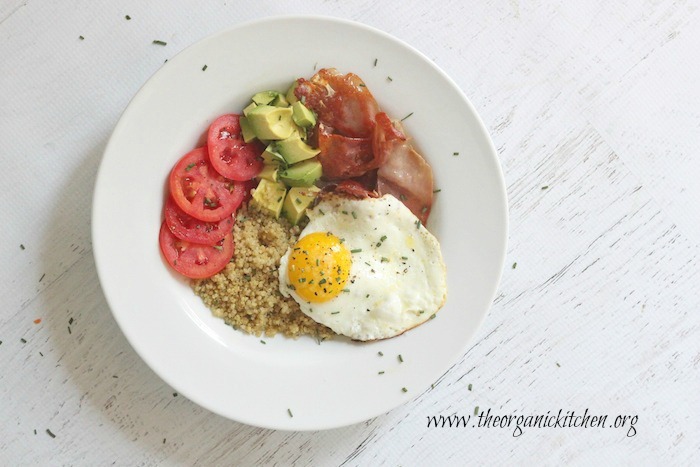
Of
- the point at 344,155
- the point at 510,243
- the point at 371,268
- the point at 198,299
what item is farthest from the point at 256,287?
the point at 510,243

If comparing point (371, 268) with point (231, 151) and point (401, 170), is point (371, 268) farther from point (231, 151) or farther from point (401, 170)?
point (231, 151)

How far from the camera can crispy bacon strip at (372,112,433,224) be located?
2705mm

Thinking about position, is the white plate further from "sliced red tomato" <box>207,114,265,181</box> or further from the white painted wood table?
the white painted wood table

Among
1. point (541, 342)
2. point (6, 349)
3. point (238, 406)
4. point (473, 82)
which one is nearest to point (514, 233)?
point (541, 342)

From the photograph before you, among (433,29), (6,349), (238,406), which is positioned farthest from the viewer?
(433,29)

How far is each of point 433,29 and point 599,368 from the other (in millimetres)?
1845

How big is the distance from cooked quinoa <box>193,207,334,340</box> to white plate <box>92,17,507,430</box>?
0.06 meters

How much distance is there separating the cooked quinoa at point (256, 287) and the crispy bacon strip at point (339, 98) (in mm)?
531

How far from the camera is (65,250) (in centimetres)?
282

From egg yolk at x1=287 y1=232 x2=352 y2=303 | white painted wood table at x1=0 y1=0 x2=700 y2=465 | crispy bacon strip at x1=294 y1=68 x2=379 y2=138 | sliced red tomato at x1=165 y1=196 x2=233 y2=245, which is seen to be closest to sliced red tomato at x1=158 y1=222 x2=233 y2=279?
sliced red tomato at x1=165 y1=196 x2=233 y2=245

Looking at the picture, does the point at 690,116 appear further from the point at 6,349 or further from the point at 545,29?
the point at 6,349

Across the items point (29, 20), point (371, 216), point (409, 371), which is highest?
point (29, 20)

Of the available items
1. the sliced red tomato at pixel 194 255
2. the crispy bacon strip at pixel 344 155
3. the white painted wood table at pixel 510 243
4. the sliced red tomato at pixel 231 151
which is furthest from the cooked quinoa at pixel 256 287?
the white painted wood table at pixel 510 243

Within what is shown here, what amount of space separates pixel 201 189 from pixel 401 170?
85cm
